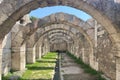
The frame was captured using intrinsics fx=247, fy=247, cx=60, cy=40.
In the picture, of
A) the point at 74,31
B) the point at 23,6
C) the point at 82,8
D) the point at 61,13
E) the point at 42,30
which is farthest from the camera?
the point at 74,31

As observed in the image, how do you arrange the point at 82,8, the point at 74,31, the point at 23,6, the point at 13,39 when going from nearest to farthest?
the point at 23,6, the point at 82,8, the point at 13,39, the point at 74,31

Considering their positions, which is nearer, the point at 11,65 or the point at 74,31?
the point at 11,65

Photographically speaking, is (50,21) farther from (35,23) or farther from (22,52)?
(22,52)

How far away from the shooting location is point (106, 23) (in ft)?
23.8

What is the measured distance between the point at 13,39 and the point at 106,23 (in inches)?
249

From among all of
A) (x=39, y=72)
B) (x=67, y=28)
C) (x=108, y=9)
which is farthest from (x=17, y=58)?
(x=67, y=28)

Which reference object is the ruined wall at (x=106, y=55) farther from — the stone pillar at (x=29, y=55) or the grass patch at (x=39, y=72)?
the stone pillar at (x=29, y=55)

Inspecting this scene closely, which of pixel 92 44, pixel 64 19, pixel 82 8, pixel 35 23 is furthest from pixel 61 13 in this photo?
pixel 82 8

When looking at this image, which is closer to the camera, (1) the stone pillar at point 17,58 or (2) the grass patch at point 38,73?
(2) the grass patch at point 38,73

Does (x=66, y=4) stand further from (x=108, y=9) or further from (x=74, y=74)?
(x=74, y=74)

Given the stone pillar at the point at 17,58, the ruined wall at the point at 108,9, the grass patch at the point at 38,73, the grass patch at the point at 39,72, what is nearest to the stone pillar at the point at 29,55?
the grass patch at the point at 39,72

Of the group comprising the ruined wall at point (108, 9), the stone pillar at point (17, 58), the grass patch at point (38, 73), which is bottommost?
the grass patch at point (38, 73)

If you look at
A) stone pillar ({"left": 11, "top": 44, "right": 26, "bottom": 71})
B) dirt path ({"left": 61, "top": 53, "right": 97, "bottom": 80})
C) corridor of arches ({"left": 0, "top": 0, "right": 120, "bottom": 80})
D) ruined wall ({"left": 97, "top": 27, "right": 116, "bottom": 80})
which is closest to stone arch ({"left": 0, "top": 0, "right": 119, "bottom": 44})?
corridor of arches ({"left": 0, "top": 0, "right": 120, "bottom": 80})

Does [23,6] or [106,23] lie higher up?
[23,6]
